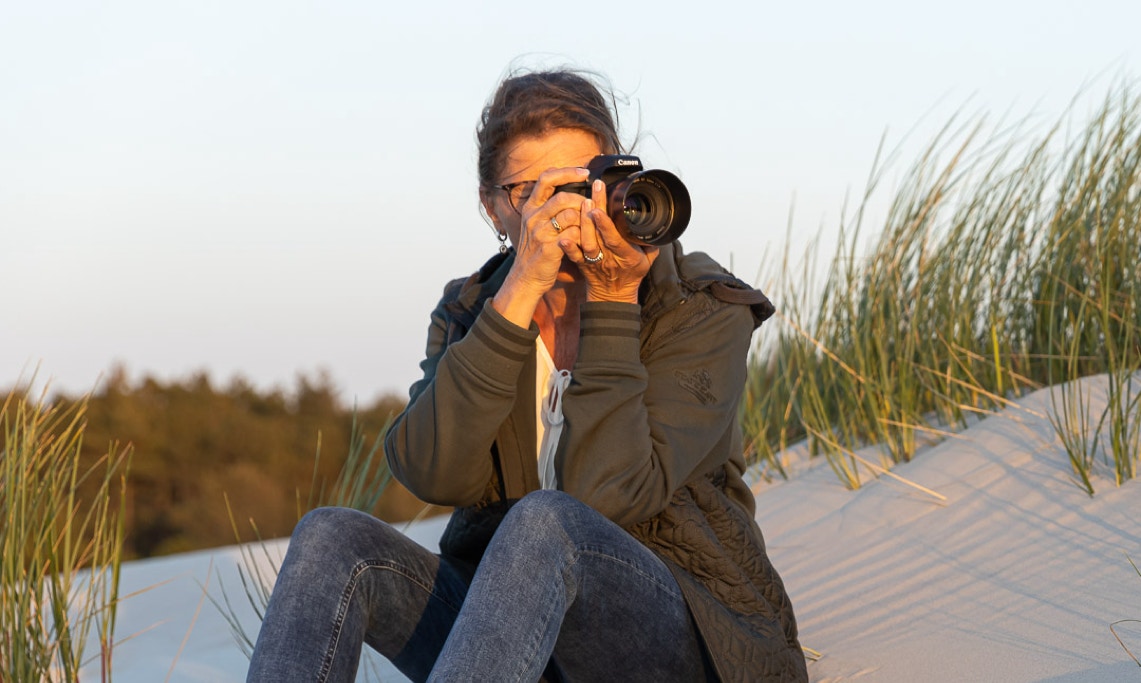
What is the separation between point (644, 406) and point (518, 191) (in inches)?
18.2

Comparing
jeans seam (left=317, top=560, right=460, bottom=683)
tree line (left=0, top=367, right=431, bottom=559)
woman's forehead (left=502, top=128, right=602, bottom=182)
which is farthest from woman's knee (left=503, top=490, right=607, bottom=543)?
tree line (left=0, top=367, right=431, bottom=559)

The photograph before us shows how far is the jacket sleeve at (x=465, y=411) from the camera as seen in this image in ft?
6.59

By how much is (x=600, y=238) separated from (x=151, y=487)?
38.8ft

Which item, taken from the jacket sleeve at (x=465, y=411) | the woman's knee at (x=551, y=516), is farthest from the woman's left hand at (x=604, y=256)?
the woman's knee at (x=551, y=516)

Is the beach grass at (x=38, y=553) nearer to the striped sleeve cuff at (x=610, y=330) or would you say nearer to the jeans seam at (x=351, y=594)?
the jeans seam at (x=351, y=594)

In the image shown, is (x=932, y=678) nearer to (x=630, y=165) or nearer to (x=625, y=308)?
(x=625, y=308)

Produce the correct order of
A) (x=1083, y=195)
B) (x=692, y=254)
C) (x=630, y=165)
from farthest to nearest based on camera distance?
1. (x=1083, y=195)
2. (x=692, y=254)
3. (x=630, y=165)

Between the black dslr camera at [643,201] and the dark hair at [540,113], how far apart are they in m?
0.19

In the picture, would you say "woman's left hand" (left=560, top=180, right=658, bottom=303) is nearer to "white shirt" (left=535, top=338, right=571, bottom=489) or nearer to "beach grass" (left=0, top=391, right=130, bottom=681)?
"white shirt" (left=535, top=338, right=571, bottom=489)

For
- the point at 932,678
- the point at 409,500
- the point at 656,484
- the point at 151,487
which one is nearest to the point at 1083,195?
the point at 932,678

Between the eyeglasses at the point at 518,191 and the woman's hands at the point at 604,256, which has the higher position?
the eyeglasses at the point at 518,191

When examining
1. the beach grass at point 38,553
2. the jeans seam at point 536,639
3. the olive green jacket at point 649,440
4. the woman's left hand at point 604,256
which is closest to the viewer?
the jeans seam at point 536,639

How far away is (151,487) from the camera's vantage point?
12812mm

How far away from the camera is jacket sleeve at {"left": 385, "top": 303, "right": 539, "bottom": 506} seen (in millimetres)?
2008
